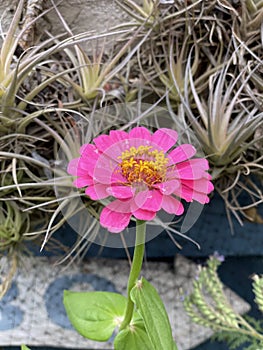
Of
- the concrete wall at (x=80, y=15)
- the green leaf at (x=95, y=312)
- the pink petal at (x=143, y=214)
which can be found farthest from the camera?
the concrete wall at (x=80, y=15)

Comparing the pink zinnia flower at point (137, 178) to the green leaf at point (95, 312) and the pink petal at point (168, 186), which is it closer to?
the pink petal at point (168, 186)

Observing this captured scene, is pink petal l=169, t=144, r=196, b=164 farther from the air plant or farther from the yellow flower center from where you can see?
the air plant

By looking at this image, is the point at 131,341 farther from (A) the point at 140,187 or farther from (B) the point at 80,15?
(B) the point at 80,15

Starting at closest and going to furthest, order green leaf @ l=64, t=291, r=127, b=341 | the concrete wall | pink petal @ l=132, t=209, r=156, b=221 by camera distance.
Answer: pink petal @ l=132, t=209, r=156, b=221
green leaf @ l=64, t=291, r=127, b=341
the concrete wall

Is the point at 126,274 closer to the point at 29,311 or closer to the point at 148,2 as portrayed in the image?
the point at 29,311

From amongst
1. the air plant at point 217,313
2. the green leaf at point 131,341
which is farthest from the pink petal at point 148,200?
the air plant at point 217,313

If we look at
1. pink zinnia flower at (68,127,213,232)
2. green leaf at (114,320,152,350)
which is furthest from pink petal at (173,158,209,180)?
green leaf at (114,320,152,350)

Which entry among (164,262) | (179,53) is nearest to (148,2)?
(179,53)
